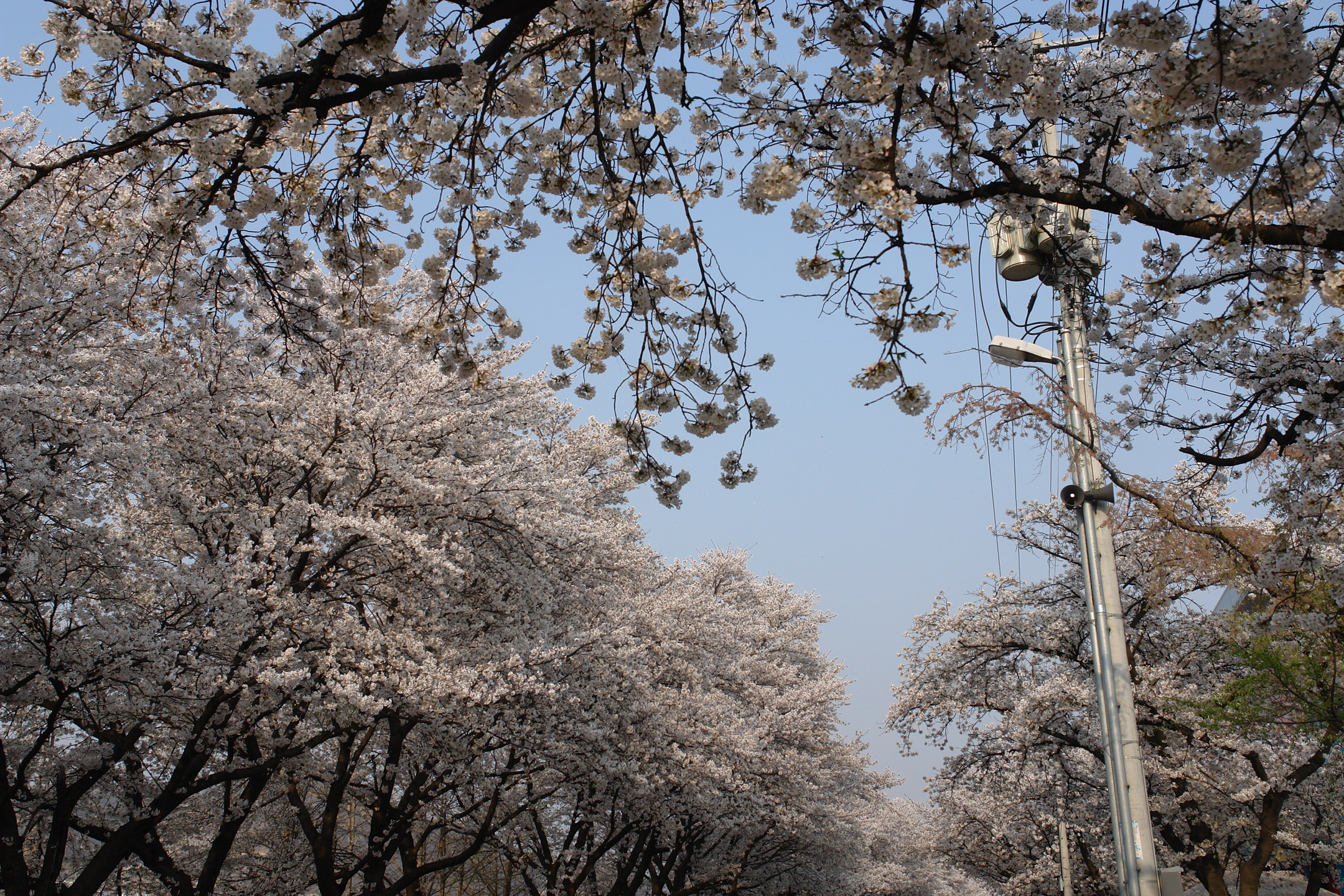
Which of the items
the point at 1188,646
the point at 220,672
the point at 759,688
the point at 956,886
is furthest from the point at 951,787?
the point at 956,886

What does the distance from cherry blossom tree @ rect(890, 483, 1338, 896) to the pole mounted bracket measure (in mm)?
3602

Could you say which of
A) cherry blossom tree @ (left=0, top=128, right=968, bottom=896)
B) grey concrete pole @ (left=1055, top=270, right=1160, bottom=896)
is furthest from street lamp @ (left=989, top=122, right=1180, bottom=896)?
cherry blossom tree @ (left=0, top=128, right=968, bottom=896)

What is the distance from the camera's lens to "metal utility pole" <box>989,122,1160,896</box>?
4.87 meters

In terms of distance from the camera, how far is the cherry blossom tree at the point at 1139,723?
11.8 m

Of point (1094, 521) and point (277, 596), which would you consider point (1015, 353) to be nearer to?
point (1094, 521)

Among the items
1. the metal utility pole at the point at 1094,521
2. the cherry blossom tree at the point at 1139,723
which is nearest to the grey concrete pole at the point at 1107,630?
the metal utility pole at the point at 1094,521

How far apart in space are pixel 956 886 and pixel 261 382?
41.9 m

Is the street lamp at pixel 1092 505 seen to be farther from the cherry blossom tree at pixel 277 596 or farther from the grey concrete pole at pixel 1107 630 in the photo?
the cherry blossom tree at pixel 277 596

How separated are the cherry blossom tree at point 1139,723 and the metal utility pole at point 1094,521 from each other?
3646 mm

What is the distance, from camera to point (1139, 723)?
1309cm

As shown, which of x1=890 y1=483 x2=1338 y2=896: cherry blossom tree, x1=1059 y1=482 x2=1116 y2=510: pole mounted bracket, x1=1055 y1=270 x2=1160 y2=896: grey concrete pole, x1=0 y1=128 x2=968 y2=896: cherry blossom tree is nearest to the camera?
x1=1055 y1=270 x2=1160 y2=896: grey concrete pole

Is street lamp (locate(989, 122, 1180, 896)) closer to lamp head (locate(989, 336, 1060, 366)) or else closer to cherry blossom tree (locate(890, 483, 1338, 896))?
lamp head (locate(989, 336, 1060, 366))

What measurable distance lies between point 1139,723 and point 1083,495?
27.4 ft

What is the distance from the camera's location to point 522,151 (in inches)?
188
